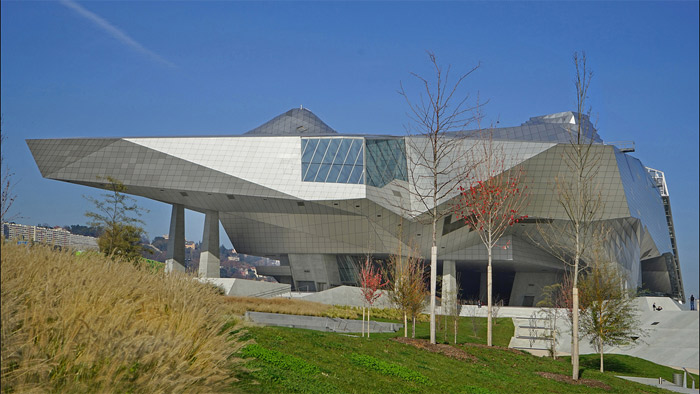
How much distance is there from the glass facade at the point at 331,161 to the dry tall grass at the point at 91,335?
42.7m

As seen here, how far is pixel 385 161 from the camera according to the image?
174 feet

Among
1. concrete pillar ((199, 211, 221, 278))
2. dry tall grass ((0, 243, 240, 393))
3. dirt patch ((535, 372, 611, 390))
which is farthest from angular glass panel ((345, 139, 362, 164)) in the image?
dry tall grass ((0, 243, 240, 393))

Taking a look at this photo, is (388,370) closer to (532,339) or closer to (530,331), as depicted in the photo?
(532,339)

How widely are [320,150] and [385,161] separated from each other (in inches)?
245

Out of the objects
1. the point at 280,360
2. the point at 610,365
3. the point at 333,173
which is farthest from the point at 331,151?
the point at 280,360

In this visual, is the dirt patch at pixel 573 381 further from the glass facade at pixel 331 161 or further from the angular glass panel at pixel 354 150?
the angular glass panel at pixel 354 150

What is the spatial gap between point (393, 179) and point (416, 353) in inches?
1395

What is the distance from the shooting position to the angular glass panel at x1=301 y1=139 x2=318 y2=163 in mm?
51062

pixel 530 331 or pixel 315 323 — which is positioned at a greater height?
pixel 315 323

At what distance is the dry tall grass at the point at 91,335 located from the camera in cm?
616

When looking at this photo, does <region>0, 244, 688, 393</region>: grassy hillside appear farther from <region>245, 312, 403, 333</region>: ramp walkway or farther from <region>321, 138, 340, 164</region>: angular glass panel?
<region>321, 138, 340, 164</region>: angular glass panel

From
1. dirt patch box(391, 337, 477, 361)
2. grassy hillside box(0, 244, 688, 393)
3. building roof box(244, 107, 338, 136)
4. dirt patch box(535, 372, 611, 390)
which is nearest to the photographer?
grassy hillside box(0, 244, 688, 393)

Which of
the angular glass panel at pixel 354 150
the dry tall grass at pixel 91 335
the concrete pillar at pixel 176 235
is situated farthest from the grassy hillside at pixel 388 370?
the concrete pillar at pixel 176 235

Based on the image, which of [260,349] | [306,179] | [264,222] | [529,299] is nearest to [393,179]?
[306,179]
